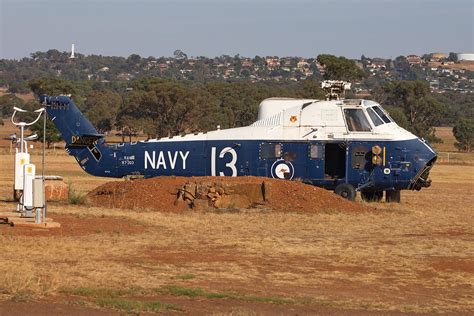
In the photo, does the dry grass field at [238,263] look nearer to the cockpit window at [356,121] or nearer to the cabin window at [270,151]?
the cockpit window at [356,121]

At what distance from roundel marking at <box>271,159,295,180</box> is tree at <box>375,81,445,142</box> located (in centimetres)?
7611

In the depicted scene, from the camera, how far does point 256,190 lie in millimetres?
27547

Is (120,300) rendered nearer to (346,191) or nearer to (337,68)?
(346,191)

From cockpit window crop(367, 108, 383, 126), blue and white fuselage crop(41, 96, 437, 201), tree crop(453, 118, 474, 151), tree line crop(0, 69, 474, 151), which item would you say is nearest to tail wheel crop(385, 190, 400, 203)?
blue and white fuselage crop(41, 96, 437, 201)

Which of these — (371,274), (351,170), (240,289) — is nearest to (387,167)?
(351,170)

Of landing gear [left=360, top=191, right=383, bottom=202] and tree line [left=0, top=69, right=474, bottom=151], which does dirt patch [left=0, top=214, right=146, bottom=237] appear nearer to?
landing gear [left=360, top=191, right=383, bottom=202]

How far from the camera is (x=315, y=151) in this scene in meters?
30.3

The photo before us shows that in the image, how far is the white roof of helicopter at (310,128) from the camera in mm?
30156


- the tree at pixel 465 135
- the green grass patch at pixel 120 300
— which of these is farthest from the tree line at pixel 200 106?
the green grass patch at pixel 120 300

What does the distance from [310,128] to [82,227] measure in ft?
32.4

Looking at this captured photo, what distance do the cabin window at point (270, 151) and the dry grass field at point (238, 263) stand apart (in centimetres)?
375

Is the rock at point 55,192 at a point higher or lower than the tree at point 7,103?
lower

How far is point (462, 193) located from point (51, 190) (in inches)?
733

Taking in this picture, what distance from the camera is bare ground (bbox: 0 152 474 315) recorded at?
14523 mm
